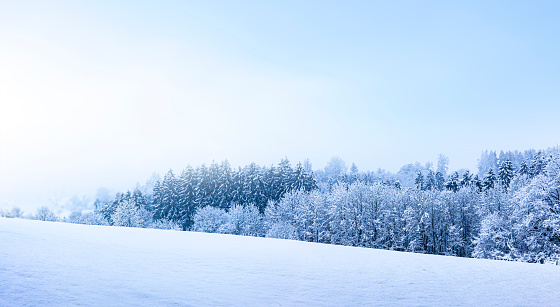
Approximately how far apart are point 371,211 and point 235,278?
58.0m

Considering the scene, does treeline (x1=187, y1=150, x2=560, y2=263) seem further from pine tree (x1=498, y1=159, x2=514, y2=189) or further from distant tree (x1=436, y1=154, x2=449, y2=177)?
distant tree (x1=436, y1=154, x2=449, y2=177)

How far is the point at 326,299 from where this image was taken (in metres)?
8.32

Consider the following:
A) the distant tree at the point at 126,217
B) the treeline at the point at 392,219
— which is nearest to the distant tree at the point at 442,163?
the treeline at the point at 392,219

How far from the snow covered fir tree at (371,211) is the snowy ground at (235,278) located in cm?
3326

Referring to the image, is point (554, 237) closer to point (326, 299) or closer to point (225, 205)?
point (326, 299)

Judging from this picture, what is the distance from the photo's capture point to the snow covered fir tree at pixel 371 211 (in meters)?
40.0

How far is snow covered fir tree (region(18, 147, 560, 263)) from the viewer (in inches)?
1575

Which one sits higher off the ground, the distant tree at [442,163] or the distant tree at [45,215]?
the distant tree at [442,163]

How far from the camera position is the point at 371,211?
6378 centimetres

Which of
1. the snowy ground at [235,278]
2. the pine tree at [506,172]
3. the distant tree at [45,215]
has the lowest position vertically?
the distant tree at [45,215]

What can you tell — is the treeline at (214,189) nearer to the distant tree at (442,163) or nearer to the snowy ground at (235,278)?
the snowy ground at (235,278)

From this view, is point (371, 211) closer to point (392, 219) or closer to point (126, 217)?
point (392, 219)

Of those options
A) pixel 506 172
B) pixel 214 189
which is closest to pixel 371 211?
pixel 214 189

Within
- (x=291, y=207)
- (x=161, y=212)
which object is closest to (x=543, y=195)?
(x=291, y=207)
